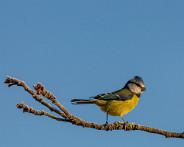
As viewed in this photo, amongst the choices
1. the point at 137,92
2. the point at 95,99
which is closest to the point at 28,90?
the point at 95,99

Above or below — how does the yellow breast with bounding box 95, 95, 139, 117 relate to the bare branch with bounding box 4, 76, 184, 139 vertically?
above

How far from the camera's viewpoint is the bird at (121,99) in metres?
6.60

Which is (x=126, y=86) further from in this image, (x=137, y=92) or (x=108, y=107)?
(x=108, y=107)

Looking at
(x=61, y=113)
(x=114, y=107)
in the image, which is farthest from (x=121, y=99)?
(x=61, y=113)

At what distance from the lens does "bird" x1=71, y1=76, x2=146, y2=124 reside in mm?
6596

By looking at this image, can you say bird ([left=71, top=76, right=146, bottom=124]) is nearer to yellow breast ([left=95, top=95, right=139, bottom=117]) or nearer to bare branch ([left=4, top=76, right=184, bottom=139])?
yellow breast ([left=95, top=95, right=139, bottom=117])

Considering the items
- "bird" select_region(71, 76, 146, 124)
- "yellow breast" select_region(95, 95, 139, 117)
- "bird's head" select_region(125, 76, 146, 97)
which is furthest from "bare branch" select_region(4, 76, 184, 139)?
"bird's head" select_region(125, 76, 146, 97)

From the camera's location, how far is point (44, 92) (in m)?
2.72

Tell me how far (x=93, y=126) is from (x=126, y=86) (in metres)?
4.91

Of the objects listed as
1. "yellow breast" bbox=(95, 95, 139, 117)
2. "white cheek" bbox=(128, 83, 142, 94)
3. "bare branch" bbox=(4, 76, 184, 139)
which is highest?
"white cheek" bbox=(128, 83, 142, 94)

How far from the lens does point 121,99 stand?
23.4 ft

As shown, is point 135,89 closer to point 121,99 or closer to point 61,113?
point 121,99

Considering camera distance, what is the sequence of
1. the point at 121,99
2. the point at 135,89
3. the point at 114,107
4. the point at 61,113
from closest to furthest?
1. the point at 61,113
2. the point at 114,107
3. the point at 121,99
4. the point at 135,89

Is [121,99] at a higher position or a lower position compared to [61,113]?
higher
